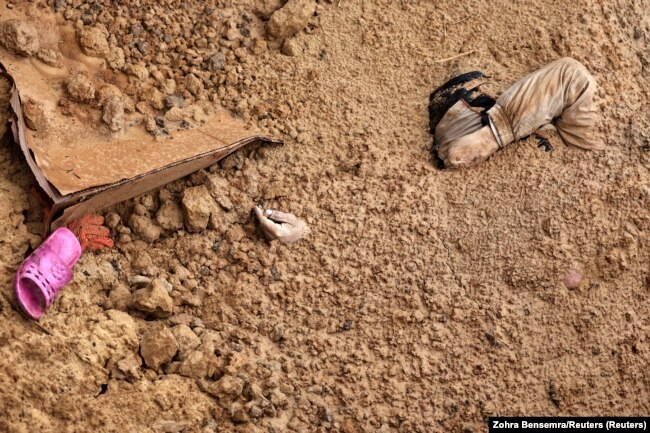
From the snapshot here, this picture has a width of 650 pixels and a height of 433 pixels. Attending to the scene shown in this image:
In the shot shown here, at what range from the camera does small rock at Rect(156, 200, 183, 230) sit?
115 inches

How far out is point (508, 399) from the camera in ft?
9.00

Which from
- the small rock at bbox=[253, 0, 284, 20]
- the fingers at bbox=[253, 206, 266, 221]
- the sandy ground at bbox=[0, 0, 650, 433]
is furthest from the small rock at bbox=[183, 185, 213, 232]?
the small rock at bbox=[253, 0, 284, 20]

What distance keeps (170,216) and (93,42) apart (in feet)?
2.61

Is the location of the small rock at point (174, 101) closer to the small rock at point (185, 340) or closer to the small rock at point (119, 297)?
the small rock at point (119, 297)

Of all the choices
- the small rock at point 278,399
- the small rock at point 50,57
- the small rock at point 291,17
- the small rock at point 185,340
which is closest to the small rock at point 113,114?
the small rock at point 50,57

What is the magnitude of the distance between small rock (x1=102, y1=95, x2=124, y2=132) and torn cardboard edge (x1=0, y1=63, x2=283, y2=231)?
0.97 ft

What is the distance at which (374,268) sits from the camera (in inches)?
114

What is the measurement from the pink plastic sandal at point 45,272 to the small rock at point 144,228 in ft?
0.86

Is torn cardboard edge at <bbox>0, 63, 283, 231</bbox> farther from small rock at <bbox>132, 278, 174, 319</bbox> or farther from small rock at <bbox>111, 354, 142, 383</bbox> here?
small rock at <bbox>111, 354, 142, 383</bbox>

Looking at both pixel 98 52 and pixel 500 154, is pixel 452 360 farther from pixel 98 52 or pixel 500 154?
pixel 98 52

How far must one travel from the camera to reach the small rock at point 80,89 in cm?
300

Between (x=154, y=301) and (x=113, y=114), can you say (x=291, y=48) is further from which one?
(x=154, y=301)

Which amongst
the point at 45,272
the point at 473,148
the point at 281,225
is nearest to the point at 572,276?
the point at 473,148

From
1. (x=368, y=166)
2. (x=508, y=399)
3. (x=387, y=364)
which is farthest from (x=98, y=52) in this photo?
(x=508, y=399)
